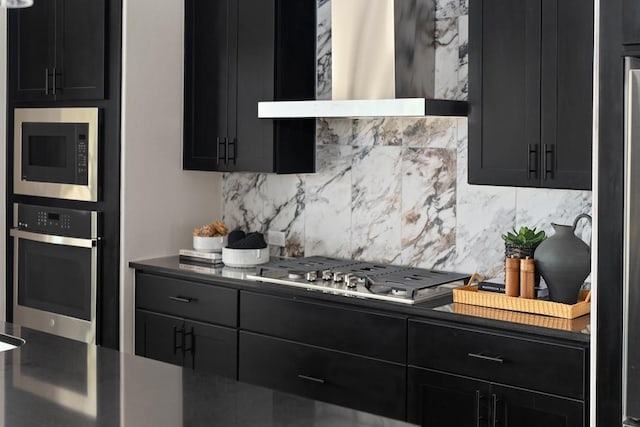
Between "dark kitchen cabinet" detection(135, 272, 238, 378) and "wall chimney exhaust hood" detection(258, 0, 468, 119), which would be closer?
"wall chimney exhaust hood" detection(258, 0, 468, 119)

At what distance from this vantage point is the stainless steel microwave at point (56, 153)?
Result: 4520 millimetres

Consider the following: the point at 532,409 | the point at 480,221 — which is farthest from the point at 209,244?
the point at 532,409

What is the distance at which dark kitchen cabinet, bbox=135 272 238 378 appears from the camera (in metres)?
4.05

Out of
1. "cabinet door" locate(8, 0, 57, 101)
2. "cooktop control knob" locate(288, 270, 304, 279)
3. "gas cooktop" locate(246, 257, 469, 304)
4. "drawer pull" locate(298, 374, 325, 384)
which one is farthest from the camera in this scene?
"cabinet door" locate(8, 0, 57, 101)

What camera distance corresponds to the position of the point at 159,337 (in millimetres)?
4336

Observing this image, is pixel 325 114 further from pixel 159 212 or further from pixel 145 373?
pixel 145 373

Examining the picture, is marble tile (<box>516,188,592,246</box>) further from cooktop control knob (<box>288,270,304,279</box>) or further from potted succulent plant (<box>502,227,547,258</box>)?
cooktop control knob (<box>288,270,304,279</box>)

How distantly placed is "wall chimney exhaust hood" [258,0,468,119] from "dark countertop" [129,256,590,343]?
29.1 inches

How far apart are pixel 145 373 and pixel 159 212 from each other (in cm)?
223

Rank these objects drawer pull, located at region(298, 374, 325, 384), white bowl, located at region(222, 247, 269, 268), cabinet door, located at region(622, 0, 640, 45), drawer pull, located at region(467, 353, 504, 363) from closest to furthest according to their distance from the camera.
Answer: cabinet door, located at region(622, 0, 640, 45) → drawer pull, located at region(467, 353, 504, 363) → drawer pull, located at region(298, 374, 325, 384) → white bowl, located at region(222, 247, 269, 268)

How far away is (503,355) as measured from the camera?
10.4 feet

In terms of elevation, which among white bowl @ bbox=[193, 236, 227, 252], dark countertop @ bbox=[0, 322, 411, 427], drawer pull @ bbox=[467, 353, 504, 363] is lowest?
drawer pull @ bbox=[467, 353, 504, 363]

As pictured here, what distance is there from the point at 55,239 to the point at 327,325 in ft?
5.67

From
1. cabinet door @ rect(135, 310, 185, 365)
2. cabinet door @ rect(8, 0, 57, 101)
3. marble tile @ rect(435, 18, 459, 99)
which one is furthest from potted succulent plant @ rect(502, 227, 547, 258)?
cabinet door @ rect(8, 0, 57, 101)
